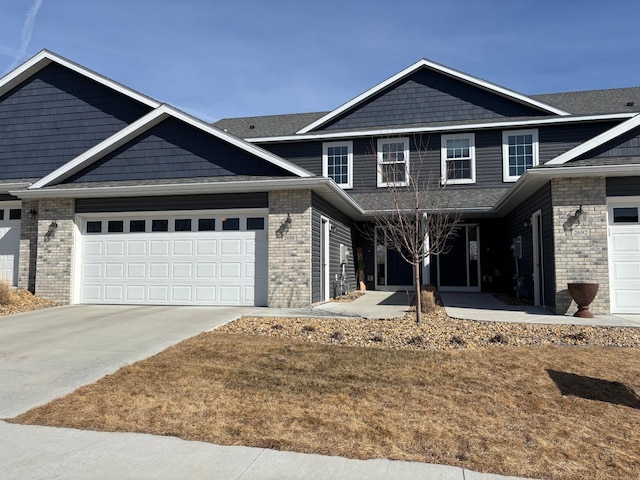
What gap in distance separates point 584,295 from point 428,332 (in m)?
3.99

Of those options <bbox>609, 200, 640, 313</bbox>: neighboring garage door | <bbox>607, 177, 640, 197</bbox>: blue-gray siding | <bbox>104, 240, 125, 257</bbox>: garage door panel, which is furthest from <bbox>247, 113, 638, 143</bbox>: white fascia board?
<bbox>104, 240, 125, 257</bbox>: garage door panel

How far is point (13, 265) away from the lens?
1373cm

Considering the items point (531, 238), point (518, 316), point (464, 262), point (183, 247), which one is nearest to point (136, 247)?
point (183, 247)

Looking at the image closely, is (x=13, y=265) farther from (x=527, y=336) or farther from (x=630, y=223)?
(x=630, y=223)

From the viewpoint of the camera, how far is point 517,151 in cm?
1650

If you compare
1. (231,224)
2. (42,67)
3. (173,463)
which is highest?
(42,67)

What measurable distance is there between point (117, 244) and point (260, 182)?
463 centimetres

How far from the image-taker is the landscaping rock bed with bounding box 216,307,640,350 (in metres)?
7.39

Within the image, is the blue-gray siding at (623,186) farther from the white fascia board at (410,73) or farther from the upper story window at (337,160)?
the upper story window at (337,160)

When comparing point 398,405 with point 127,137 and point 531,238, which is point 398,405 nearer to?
point 531,238

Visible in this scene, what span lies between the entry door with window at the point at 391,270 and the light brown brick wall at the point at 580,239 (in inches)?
303

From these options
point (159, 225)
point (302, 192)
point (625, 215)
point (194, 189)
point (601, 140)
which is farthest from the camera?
point (159, 225)

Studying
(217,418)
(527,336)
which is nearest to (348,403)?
(217,418)

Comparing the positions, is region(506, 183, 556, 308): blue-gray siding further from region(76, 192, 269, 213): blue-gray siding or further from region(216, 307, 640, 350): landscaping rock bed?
region(76, 192, 269, 213): blue-gray siding
